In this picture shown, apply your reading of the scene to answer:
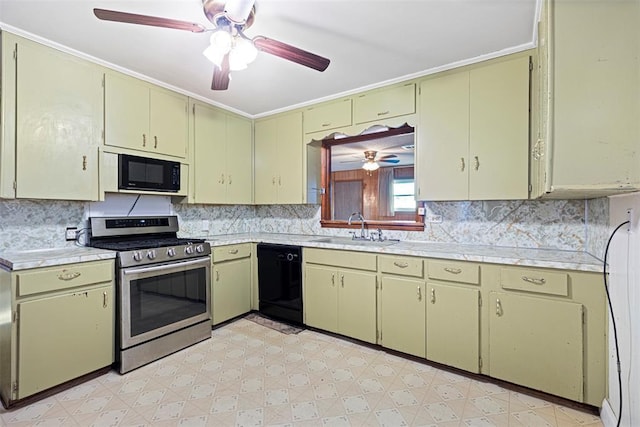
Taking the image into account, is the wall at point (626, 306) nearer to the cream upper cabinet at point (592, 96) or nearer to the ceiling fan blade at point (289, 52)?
the cream upper cabinet at point (592, 96)

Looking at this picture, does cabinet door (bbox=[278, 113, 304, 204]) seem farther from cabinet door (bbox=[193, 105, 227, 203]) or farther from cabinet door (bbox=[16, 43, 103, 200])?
cabinet door (bbox=[16, 43, 103, 200])

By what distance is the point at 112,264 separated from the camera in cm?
230

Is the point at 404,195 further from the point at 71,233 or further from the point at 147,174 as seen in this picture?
the point at 71,233

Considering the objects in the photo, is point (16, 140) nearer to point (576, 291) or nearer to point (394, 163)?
point (394, 163)

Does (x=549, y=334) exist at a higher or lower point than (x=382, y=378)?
higher

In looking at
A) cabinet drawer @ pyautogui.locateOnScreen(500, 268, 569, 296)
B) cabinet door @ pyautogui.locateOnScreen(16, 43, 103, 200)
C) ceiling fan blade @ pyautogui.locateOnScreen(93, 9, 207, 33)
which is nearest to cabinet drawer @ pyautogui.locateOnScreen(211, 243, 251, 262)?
cabinet door @ pyautogui.locateOnScreen(16, 43, 103, 200)

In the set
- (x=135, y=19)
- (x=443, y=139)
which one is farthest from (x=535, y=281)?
(x=135, y=19)

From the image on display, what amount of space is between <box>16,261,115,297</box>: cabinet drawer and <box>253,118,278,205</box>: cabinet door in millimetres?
1851

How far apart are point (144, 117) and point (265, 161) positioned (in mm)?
1391

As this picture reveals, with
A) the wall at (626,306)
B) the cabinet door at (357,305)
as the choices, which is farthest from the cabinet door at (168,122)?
the wall at (626,306)

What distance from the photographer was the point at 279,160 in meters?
3.70

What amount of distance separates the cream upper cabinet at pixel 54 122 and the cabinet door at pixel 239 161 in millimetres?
1345

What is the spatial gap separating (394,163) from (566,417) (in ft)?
7.48

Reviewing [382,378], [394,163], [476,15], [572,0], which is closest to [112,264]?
[382,378]
